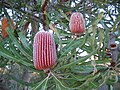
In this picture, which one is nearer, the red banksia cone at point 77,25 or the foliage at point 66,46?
the foliage at point 66,46

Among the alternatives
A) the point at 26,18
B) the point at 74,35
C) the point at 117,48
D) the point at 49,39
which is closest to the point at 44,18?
the point at 26,18

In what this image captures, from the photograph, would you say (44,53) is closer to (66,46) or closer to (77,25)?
(66,46)

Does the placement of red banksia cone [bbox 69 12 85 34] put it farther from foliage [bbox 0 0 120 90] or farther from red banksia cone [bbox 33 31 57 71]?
red banksia cone [bbox 33 31 57 71]

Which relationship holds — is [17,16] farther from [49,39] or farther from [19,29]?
[49,39]

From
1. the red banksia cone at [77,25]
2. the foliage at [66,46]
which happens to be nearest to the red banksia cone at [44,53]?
the foliage at [66,46]

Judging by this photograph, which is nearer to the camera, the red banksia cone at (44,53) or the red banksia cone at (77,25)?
the red banksia cone at (44,53)

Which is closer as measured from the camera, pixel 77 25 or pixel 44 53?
pixel 44 53

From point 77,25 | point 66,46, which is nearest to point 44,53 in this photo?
point 66,46

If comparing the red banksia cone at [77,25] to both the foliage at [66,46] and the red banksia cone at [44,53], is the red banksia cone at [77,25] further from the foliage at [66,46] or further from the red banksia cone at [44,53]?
the red banksia cone at [44,53]

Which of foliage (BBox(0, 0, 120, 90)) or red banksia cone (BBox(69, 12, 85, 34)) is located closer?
foliage (BBox(0, 0, 120, 90))

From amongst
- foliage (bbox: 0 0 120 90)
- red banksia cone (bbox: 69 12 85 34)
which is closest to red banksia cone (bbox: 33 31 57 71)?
foliage (bbox: 0 0 120 90)
